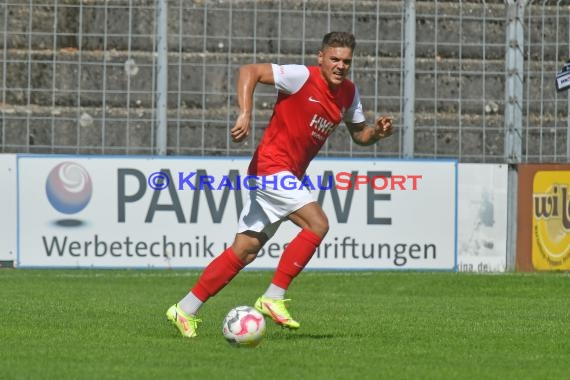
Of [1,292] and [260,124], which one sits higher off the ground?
[260,124]

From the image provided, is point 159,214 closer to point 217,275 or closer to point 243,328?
point 217,275

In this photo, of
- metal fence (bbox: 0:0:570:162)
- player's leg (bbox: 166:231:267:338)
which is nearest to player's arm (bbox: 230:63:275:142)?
player's leg (bbox: 166:231:267:338)

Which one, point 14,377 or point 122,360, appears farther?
point 122,360

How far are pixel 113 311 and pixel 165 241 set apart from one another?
5153 mm

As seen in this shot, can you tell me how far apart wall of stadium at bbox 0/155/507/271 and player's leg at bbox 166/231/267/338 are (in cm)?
721

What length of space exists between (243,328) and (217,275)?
0.81 meters

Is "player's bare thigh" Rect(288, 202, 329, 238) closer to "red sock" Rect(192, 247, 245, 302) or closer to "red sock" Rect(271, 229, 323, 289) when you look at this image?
"red sock" Rect(271, 229, 323, 289)

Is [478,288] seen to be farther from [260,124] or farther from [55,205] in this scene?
[55,205]

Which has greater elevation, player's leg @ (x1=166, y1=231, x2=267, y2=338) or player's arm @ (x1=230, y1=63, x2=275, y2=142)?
player's arm @ (x1=230, y1=63, x2=275, y2=142)

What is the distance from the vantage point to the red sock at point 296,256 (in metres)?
8.86

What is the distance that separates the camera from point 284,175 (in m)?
8.86

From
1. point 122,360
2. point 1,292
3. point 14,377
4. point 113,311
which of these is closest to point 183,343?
point 122,360

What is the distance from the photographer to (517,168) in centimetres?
1672

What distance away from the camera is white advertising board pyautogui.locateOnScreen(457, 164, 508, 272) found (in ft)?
54.7
